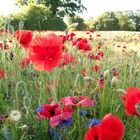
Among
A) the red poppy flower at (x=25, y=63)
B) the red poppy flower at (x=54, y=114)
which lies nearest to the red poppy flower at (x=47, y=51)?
the red poppy flower at (x=54, y=114)

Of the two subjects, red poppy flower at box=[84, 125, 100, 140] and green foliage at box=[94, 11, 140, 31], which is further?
green foliage at box=[94, 11, 140, 31]

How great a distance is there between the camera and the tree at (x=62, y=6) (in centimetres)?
3541

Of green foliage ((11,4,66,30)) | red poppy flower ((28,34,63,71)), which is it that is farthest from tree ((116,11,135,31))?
red poppy flower ((28,34,63,71))

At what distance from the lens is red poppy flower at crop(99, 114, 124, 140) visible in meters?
1.23

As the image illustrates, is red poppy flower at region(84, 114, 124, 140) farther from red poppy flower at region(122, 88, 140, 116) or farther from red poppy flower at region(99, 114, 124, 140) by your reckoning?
red poppy flower at region(122, 88, 140, 116)

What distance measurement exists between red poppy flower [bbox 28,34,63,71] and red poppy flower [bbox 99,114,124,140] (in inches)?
27.7

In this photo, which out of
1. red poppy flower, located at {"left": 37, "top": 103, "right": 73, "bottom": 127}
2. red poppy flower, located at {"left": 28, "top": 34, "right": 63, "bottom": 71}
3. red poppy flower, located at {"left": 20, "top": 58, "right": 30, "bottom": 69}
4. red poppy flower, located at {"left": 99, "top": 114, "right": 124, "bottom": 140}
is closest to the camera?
red poppy flower, located at {"left": 99, "top": 114, "right": 124, "bottom": 140}

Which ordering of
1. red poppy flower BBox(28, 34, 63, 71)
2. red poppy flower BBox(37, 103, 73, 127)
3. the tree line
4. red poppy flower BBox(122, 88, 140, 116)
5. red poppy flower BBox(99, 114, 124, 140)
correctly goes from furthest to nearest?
the tree line < red poppy flower BBox(28, 34, 63, 71) < red poppy flower BBox(37, 103, 73, 127) < red poppy flower BBox(122, 88, 140, 116) < red poppy flower BBox(99, 114, 124, 140)

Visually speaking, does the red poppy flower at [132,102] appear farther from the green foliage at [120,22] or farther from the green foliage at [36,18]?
the green foliage at [120,22]

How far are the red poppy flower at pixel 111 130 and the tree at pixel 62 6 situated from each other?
33.8 m

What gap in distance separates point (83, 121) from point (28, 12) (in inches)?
876

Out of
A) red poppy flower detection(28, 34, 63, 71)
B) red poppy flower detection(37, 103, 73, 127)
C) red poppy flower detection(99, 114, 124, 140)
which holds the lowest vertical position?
red poppy flower detection(37, 103, 73, 127)

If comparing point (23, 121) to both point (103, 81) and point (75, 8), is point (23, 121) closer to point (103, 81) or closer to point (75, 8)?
point (103, 81)

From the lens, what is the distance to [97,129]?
1.32m
